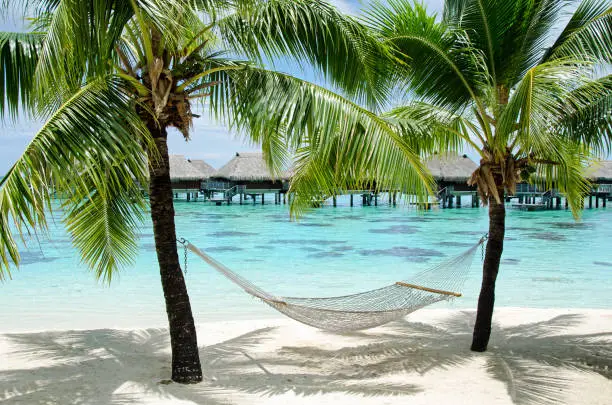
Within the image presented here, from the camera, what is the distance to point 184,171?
87.8ft

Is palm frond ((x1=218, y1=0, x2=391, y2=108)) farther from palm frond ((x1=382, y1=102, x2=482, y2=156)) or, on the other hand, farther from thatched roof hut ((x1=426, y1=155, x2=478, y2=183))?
thatched roof hut ((x1=426, y1=155, x2=478, y2=183))

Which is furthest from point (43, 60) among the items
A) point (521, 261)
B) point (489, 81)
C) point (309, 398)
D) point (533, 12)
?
point (521, 261)

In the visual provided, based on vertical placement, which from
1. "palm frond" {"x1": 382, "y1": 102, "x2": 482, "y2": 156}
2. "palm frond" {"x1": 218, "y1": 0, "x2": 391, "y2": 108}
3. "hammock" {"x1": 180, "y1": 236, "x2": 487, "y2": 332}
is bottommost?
"hammock" {"x1": 180, "y1": 236, "x2": 487, "y2": 332}

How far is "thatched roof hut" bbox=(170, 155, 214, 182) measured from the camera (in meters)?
26.4

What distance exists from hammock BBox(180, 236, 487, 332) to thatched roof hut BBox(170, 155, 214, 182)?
23.1 meters

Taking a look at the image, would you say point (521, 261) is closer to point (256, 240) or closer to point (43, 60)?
point (256, 240)

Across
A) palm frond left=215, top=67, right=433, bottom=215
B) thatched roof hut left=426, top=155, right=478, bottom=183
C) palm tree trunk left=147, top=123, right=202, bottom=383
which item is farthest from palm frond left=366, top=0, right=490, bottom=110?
thatched roof hut left=426, top=155, right=478, bottom=183

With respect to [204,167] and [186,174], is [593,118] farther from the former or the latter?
[204,167]

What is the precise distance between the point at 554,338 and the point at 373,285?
4331 mm

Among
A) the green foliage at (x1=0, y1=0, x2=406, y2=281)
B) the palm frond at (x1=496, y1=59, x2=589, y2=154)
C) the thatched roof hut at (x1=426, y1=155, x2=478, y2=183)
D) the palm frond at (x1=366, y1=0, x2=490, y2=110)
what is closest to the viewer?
the green foliage at (x1=0, y1=0, x2=406, y2=281)

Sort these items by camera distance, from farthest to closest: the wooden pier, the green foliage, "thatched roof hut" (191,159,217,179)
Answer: "thatched roof hut" (191,159,217,179)
the wooden pier
the green foliage

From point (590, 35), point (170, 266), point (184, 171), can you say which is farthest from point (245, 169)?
point (170, 266)

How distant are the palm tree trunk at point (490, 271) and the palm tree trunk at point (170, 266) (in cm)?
183

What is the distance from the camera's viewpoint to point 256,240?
44.4ft
